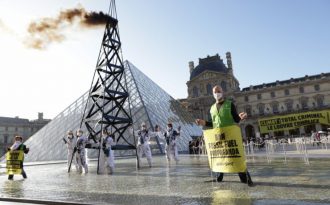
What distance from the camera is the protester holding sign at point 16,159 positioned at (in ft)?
28.5

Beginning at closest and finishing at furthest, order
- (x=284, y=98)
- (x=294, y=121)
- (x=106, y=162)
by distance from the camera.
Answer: (x=106, y=162)
(x=294, y=121)
(x=284, y=98)

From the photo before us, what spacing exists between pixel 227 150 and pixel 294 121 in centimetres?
556

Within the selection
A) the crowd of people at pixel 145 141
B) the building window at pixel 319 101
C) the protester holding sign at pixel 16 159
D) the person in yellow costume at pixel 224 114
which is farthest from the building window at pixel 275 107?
the person in yellow costume at pixel 224 114

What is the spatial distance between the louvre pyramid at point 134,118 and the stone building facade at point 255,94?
3186 centimetres

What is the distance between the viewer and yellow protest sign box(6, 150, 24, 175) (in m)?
8.72

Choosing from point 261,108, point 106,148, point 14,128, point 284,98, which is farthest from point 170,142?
point 14,128

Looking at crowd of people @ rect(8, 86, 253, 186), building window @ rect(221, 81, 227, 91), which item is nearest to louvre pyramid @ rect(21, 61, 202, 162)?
crowd of people @ rect(8, 86, 253, 186)

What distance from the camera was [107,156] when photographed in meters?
9.28

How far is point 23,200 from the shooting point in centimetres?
446

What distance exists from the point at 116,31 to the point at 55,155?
1393 cm

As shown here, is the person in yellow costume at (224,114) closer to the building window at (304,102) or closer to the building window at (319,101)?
the building window at (304,102)

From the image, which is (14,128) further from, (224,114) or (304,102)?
(224,114)

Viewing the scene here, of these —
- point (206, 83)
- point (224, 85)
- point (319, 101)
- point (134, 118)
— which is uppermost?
point (206, 83)

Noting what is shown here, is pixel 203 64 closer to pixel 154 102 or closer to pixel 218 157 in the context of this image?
pixel 154 102
